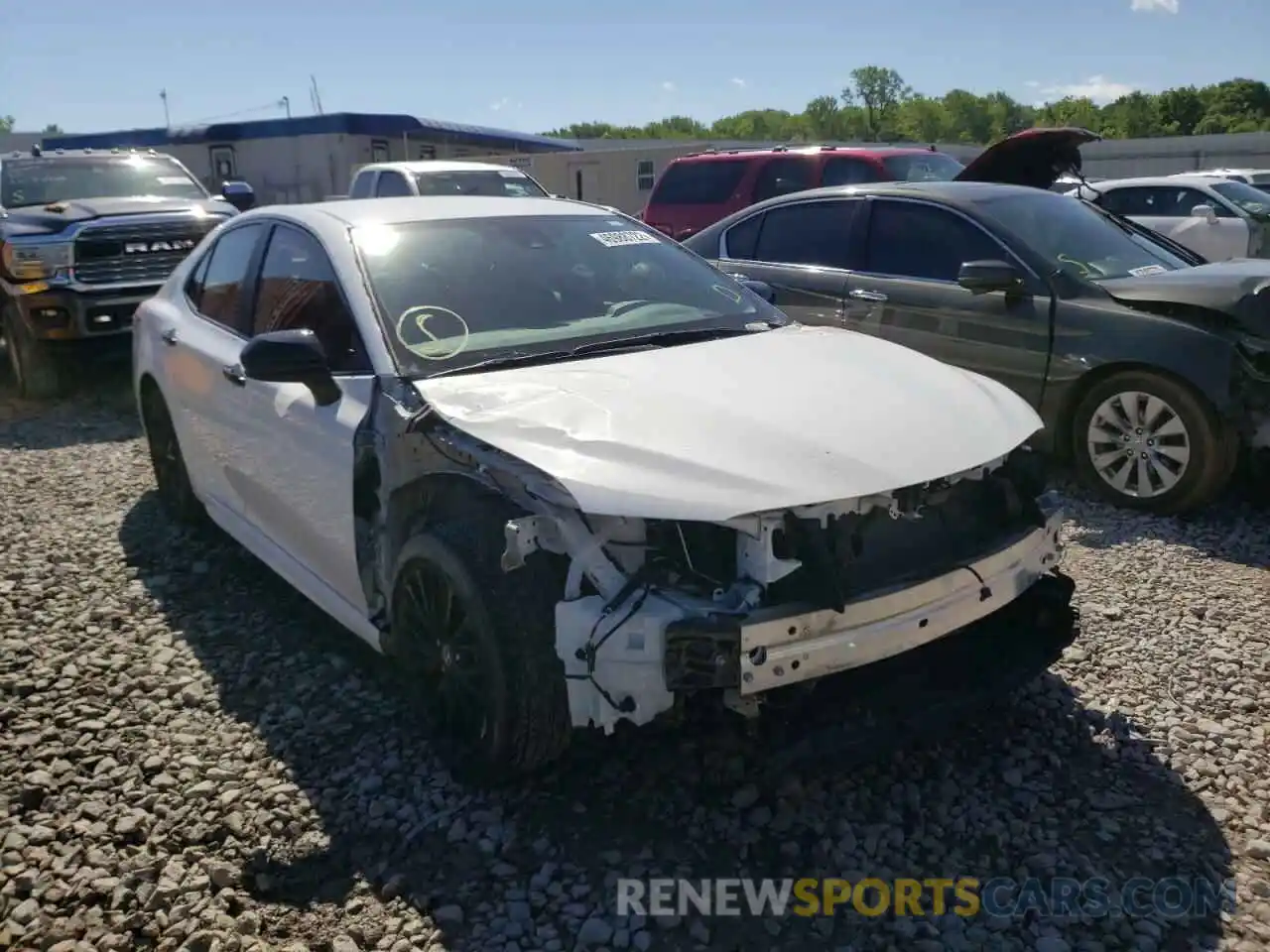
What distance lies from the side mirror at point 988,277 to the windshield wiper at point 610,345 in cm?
204

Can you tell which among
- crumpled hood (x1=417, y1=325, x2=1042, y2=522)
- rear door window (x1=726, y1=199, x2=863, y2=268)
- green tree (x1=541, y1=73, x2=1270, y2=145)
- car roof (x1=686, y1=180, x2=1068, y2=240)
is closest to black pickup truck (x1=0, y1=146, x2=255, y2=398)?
rear door window (x1=726, y1=199, x2=863, y2=268)

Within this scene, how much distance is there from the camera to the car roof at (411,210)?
13.4ft

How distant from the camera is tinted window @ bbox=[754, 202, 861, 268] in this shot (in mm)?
6840

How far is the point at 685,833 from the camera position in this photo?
3.00 metres

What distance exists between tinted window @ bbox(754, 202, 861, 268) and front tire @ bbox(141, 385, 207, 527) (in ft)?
12.9

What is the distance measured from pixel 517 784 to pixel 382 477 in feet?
3.38

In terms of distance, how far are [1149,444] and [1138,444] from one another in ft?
0.17

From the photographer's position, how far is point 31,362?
9000mm

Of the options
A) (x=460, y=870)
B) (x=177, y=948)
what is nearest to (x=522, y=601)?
(x=460, y=870)

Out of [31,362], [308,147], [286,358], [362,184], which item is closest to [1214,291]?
[286,358]

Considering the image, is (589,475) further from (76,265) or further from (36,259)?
(36,259)

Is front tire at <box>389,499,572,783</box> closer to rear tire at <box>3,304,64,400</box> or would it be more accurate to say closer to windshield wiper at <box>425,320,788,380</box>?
windshield wiper at <box>425,320,788,380</box>

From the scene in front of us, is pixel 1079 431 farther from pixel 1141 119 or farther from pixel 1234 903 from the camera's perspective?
pixel 1141 119

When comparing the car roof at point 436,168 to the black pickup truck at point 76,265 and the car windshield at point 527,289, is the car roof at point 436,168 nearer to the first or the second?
the black pickup truck at point 76,265
